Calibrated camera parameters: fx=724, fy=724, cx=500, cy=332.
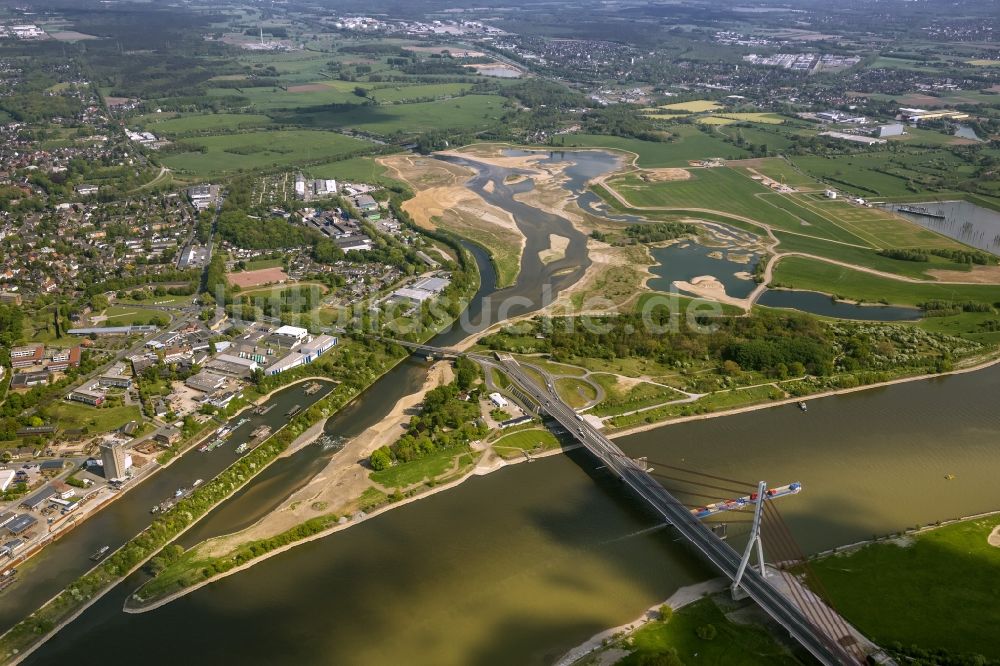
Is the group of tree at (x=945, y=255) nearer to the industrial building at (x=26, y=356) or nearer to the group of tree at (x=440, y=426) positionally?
the group of tree at (x=440, y=426)

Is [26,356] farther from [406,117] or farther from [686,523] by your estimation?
[406,117]

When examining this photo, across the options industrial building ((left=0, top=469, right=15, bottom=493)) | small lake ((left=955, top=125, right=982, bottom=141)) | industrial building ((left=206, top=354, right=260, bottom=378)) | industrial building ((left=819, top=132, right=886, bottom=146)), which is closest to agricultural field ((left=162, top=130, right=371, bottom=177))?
industrial building ((left=206, top=354, right=260, bottom=378))

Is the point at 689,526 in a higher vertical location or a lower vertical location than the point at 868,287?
lower

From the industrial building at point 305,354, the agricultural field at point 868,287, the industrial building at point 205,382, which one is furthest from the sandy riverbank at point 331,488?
the agricultural field at point 868,287

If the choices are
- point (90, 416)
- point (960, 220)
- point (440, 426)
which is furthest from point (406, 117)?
point (440, 426)

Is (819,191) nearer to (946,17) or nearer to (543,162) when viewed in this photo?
(543,162)

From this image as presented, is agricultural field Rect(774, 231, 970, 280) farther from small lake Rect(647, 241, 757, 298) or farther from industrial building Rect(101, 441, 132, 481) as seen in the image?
industrial building Rect(101, 441, 132, 481)
